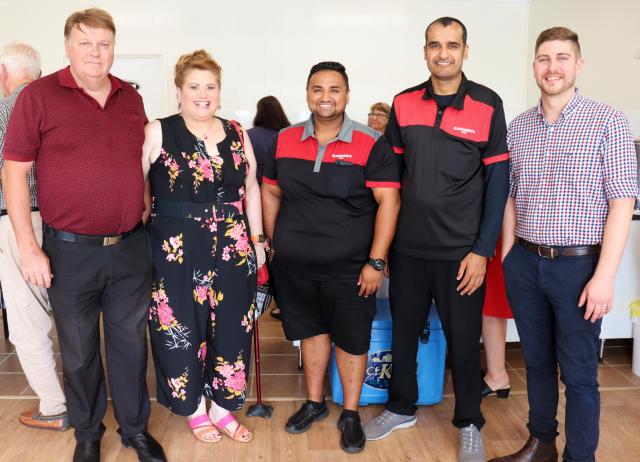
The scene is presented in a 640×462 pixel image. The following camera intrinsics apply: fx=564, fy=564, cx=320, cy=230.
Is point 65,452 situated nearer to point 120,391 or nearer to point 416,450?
point 120,391

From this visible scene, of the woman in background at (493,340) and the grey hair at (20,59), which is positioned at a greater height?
the grey hair at (20,59)

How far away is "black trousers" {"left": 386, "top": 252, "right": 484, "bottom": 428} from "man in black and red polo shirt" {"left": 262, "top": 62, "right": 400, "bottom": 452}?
11cm

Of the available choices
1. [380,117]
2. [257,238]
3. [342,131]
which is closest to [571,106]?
[342,131]

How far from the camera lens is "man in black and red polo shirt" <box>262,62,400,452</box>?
7.26ft

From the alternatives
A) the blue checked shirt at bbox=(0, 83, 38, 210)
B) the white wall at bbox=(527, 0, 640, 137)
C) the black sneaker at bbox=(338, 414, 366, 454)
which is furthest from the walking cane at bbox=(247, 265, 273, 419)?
the white wall at bbox=(527, 0, 640, 137)

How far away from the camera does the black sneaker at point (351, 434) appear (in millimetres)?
2332

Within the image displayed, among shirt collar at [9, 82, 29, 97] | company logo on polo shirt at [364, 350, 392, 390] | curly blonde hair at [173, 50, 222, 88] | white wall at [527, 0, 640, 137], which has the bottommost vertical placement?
company logo on polo shirt at [364, 350, 392, 390]

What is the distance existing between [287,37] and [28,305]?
15.8 feet

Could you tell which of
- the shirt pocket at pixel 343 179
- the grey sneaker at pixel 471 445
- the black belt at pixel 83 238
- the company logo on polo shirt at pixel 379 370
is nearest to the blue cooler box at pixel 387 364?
the company logo on polo shirt at pixel 379 370

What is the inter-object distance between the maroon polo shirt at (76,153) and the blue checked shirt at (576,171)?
142 centimetres

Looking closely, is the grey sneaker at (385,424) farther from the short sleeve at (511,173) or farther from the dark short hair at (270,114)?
the dark short hair at (270,114)

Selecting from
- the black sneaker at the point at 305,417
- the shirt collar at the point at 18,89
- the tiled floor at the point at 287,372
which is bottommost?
the tiled floor at the point at 287,372

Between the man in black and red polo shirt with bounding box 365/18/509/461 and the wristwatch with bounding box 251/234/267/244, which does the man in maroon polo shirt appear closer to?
the wristwatch with bounding box 251/234/267/244

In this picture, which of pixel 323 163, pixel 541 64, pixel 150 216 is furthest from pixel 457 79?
pixel 150 216
